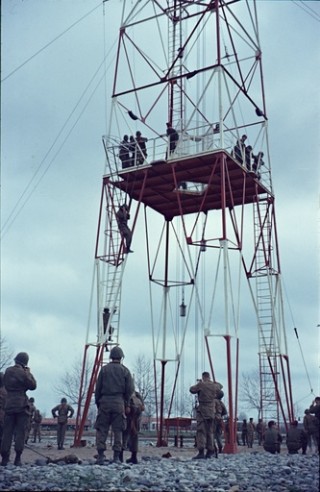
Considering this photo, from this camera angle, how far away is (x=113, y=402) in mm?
12180

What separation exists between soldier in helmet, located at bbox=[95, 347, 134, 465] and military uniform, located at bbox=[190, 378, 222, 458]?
3073mm

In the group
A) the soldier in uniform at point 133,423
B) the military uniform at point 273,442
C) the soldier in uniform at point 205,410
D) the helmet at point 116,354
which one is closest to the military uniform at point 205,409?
Result: the soldier in uniform at point 205,410

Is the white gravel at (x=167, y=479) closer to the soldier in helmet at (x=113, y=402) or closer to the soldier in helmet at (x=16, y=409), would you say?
the soldier in helmet at (x=16, y=409)

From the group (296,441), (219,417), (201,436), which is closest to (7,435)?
(201,436)

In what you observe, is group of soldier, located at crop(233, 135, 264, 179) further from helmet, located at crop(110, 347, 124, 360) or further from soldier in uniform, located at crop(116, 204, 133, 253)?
helmet, located at crop(110, 347, 124, 360)

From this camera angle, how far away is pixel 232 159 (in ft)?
71.1

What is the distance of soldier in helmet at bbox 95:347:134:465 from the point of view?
1218 centimetres

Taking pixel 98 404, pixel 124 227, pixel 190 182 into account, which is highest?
pixel 190 182

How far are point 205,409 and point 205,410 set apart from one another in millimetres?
26

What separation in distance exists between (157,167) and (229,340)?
727 cm

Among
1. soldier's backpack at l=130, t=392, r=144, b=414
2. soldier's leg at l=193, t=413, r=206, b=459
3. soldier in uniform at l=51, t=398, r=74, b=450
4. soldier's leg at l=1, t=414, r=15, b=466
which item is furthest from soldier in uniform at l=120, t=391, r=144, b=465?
soldier in uniform at l=51, t=398, r=74, b=450

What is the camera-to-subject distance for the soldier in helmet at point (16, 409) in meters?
11.8

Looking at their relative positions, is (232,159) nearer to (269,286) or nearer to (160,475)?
(269,286)

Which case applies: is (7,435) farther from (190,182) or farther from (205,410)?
(190,182)
